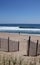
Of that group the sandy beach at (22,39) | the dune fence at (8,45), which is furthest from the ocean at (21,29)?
the dune fence at (8,45)

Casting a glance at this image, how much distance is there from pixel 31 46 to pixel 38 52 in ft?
2.13

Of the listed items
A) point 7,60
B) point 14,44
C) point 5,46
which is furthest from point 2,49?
point 7,60

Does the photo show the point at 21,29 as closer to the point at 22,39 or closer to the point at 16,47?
the point at 22,39

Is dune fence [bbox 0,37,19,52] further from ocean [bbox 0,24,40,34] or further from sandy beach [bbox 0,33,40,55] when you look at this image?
ocean [bbox 0,24,40,34]

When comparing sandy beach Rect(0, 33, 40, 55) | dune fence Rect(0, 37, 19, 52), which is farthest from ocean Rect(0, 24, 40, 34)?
dune fence Rect(0, 37, 19, 52)

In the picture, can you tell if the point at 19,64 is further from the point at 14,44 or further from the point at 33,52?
the point at 14,44

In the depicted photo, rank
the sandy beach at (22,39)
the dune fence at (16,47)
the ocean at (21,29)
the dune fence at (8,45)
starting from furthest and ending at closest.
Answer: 1. the ocean at (21,29)
2. the sandy beach at (22,39)
3. the dune fence at (8,45)
4. the dune fence at (16,47)

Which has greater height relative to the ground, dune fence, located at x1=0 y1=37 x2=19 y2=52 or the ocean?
dune fence, located at x1=0 y1=37 x2=19 y2=52

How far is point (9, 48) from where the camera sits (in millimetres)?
10195

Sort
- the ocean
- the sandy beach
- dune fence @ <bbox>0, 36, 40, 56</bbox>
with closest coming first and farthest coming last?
dune fence @ <bbox>0, 36, 40, 56</bbox>
the sandy beach
the ocean

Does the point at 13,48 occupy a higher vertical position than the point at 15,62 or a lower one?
lower

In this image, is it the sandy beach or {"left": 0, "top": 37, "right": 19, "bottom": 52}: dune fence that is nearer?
{"left": 0, "top": 37, "right": 19, "bottom": 52}: dune fence

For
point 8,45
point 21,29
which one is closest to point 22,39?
point 8,45

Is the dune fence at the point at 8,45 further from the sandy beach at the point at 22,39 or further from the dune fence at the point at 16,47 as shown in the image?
the sandy beach at the point at 22,39
